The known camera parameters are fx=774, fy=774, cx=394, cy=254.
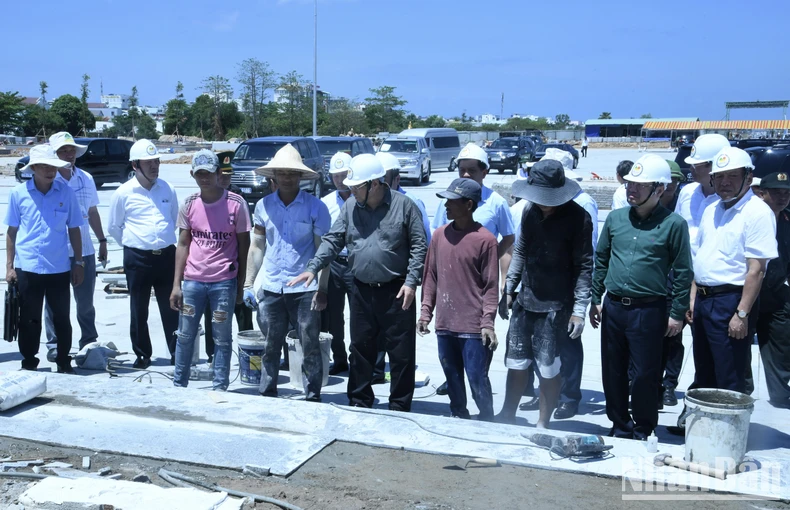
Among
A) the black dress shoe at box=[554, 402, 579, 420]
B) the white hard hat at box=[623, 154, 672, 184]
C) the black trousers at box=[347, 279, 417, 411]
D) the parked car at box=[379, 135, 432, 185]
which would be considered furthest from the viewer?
the parked car at box=[379, 135, 432, 185]

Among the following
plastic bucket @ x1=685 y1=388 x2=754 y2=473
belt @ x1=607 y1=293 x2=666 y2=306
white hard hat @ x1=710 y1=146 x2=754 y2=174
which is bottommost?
plastic bucket @ x1=685 y1=388 x2=754 y2=473

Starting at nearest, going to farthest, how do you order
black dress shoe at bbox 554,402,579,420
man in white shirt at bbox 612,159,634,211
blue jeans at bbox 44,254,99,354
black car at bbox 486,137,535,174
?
black dress shoe at bbox 554,402,579,420 < man in white shirt at bbox 612,159,634,211 < blue jeans at bbox 44,254,99,354 < black car at bbox 486,137,535,174

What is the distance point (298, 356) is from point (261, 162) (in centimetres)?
1613

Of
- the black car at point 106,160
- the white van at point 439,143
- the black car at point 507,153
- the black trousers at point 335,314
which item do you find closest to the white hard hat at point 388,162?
the black trousers at point 335,314

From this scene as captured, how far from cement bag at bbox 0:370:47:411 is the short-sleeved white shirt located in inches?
188

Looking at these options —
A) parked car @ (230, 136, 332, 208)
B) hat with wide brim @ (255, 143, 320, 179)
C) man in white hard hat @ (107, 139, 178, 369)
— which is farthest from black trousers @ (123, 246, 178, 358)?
parked car @ (230, 136, 332, 208)

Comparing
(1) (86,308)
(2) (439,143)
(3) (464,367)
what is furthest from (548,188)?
(2) (439,143)

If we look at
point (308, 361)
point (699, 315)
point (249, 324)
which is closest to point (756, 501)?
point (699, 315)

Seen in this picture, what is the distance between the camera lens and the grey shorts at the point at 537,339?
5227 mm

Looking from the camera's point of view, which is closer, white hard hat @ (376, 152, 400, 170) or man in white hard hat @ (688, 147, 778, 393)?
Answer: man in white hard hat @ (688, 147, 778, 393)

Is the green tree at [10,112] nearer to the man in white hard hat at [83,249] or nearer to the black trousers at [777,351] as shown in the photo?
the man in white hard hat at [83,249]

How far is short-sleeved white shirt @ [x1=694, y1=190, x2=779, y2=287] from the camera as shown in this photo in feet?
16.0

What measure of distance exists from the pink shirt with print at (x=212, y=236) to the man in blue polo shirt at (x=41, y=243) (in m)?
1.25

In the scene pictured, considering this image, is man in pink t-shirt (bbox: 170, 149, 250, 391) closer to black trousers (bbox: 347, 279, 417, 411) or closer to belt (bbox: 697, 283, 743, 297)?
black trousers (bbox: 347, 279, 417, 411)
